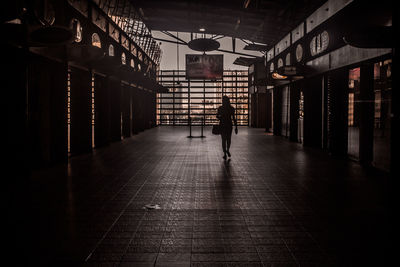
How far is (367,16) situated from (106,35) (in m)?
8.38

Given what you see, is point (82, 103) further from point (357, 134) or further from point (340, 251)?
point (340, 251)

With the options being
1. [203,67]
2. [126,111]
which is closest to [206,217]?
[126,111]

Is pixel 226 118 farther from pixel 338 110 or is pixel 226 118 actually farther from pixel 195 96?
pixel 195 96

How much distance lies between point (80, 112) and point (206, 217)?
23.4 ft

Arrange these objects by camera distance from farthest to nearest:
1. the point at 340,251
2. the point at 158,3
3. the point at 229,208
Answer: the point at 158,3 → the point at 229,208 → the point at 340,251

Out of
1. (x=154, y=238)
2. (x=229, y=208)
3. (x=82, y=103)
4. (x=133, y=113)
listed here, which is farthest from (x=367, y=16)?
(x=133, y=113)

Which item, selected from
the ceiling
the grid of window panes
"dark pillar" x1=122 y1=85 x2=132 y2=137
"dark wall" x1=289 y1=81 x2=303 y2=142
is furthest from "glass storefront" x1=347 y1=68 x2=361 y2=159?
the grid of window panes

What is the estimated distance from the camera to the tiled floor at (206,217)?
288cm

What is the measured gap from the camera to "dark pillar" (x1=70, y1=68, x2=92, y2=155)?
31.0 feet

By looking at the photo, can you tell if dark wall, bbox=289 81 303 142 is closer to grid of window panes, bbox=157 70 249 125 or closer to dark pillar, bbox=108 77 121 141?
dark pillar, bbox=108 77 121 141

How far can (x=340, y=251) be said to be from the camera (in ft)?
9.60

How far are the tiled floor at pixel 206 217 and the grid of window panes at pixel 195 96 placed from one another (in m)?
19.4

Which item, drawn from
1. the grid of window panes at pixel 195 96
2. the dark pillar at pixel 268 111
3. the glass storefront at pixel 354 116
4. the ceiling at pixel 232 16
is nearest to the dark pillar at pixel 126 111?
the ceiling at pixel 232 16

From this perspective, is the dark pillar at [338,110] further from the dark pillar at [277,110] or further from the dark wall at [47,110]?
the dark wall at [47,110]
